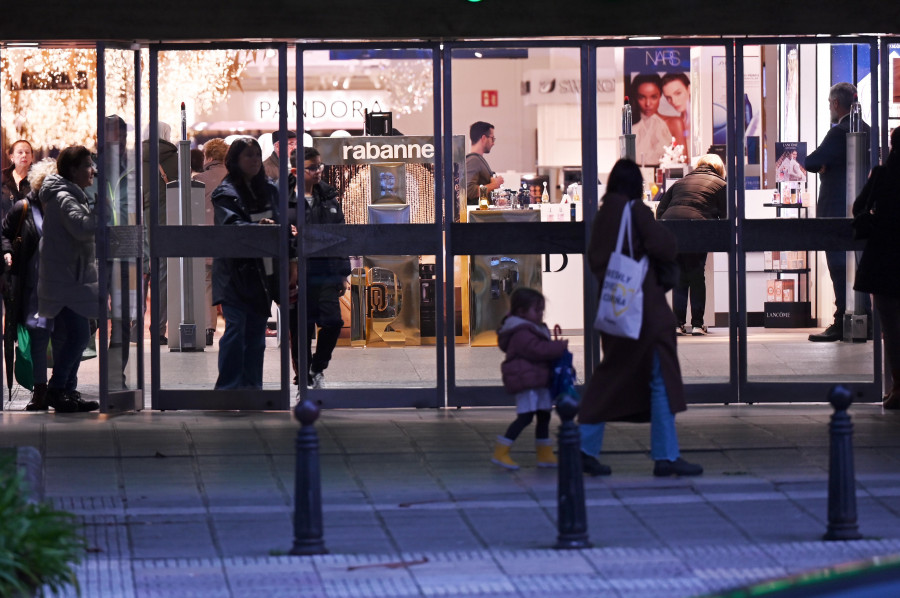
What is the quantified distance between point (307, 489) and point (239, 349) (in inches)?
179

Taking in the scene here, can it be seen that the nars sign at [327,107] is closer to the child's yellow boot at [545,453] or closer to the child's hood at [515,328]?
the child's hood at [515,328]

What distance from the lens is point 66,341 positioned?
34.2ft

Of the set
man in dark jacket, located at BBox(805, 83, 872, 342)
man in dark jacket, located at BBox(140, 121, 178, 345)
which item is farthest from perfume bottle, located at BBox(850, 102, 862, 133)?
man in dark jacket, located at BBox(140, 121, 178, 345)

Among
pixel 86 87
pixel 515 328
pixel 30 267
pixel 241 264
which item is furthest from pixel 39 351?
pixel 515 328

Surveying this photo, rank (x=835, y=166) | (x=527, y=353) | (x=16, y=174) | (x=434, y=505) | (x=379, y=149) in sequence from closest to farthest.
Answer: (x=434, y=505)
(x=527, y=353)
(x=379, y=149)
(x=835, y=166)
(x=16, y=174)

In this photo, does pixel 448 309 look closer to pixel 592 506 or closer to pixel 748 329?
pixel 748 329

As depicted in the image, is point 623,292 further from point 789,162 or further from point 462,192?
point 789,162

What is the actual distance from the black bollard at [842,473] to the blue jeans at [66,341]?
5.87 m

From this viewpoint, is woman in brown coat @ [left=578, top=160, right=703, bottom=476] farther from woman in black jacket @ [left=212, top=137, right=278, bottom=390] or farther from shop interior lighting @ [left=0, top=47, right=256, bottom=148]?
→ shop interior lighting @ [left=0, top=47, right=256, bottom=148]

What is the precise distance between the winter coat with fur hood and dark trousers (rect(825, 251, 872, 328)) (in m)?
3.42

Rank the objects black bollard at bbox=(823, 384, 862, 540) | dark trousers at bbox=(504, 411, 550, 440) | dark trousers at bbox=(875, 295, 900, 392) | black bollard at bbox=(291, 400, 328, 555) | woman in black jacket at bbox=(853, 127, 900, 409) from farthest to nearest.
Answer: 1. dark trousers at bbox=(875, 295, 900, 392)
2. woman in black jacket at bbox=(853, 127, 900, 409)
3. dark trousers at bbox=(504, 411, 550, 440)
4. black bollard at bbox=(823, 384, 862, 540)
5. black bollard at bbox=(291, 400, 328, 555)

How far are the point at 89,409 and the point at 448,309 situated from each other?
2686 millimetres

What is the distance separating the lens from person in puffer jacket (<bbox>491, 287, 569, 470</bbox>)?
8.04 meters

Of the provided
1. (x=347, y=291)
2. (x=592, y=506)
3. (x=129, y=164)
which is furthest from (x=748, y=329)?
(x=129, y=164)
